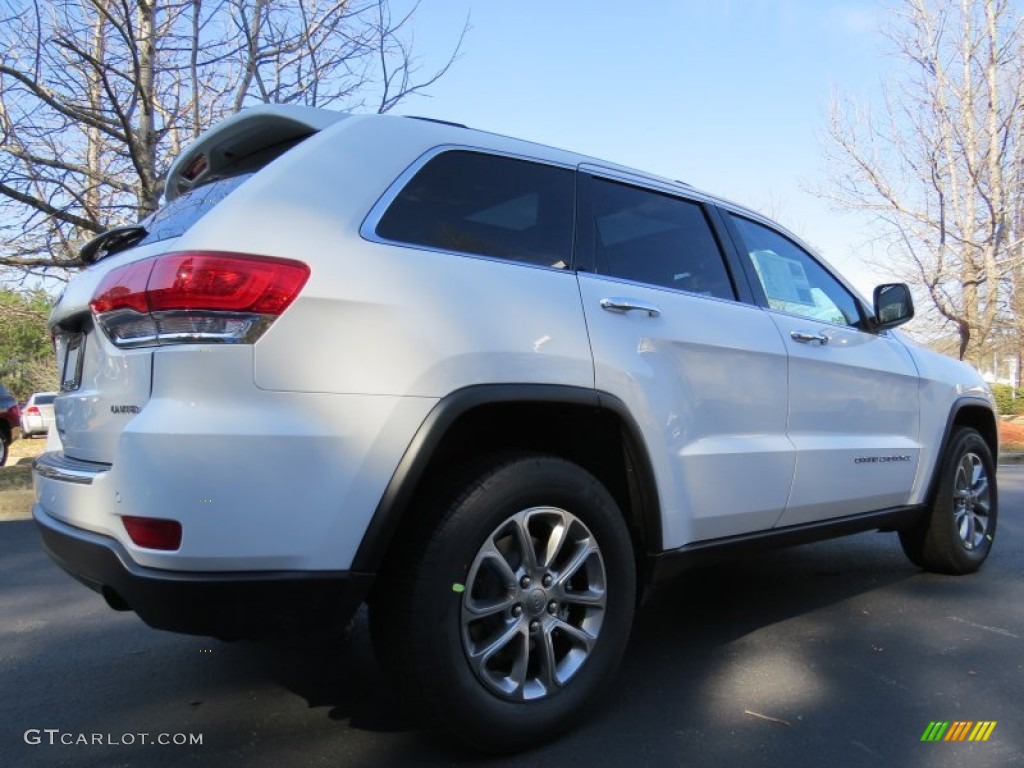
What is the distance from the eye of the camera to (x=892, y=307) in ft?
13.3

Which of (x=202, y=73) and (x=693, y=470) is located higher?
(x=202, y=73)

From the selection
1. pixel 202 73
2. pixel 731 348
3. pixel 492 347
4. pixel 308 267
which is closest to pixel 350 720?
pixel 492 347

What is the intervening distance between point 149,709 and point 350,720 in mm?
729

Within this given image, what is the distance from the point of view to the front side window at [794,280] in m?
3.63

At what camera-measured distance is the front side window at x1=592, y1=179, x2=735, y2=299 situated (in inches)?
118

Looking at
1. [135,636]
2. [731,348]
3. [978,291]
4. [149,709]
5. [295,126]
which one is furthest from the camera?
[978,291]

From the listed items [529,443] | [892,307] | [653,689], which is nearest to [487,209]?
[529,443]

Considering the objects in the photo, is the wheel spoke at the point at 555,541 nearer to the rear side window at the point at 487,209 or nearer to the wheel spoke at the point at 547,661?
the wheel spoke at the point at 547,661

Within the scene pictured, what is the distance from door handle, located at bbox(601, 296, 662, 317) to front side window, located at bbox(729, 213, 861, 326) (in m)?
0.92

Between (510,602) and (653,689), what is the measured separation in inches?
32.7

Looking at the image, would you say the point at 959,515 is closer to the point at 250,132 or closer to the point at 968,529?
the point at 968,529

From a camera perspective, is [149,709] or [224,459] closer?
[224,459]

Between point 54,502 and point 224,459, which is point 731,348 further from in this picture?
point 54,502

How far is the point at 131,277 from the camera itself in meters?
2.21
